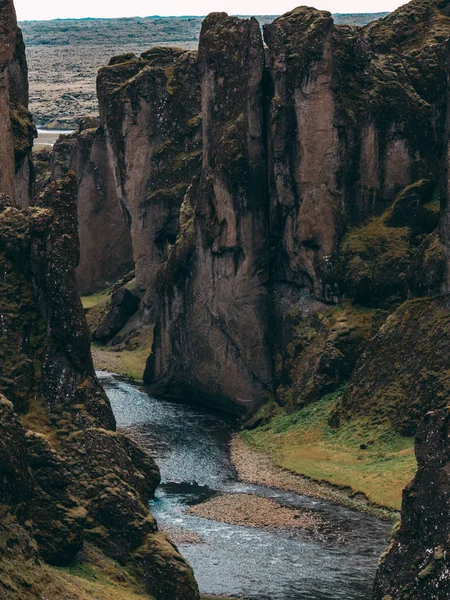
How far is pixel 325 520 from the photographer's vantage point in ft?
273

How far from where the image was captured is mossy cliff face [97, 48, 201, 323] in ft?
417

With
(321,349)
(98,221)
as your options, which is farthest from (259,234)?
(98,221)

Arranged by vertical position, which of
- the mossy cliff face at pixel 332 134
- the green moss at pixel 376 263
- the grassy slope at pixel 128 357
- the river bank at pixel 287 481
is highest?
the mossy cliff face at pixel 332 134

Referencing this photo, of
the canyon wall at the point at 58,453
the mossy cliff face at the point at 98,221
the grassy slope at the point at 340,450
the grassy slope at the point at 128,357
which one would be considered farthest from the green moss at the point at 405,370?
the mossy cliff face at the point at 98,221

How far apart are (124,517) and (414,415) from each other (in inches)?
1149

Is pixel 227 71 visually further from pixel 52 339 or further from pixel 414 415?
pixel 52 339

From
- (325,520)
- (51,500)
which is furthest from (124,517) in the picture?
(325,520)

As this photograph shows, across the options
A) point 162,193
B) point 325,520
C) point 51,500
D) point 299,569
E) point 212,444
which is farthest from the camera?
point 162,193

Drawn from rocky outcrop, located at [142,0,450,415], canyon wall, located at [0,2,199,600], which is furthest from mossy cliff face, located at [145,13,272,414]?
canyon wall, located at [0,2,199,600]

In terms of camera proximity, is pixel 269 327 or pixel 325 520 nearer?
pixel 325 520

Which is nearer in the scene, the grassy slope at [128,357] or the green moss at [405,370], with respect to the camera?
the green moss at [405,370]

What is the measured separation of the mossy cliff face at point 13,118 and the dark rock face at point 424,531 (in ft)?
126

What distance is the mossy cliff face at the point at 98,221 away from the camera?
146m

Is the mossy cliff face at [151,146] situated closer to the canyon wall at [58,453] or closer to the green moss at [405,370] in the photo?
the green moss at [405,370]
